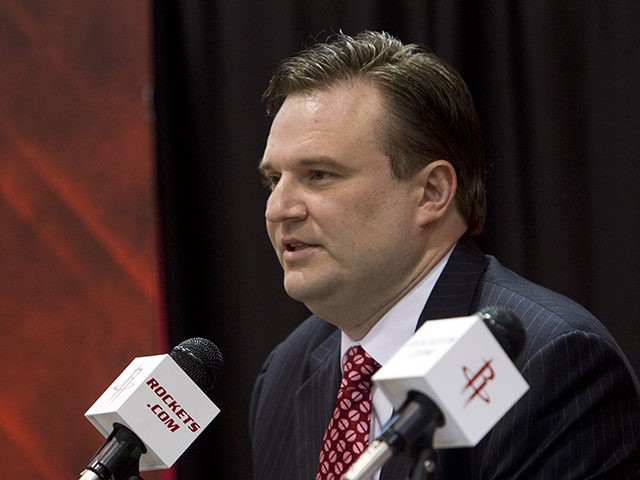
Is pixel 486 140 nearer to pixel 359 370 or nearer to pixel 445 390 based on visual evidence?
pixel 359 370

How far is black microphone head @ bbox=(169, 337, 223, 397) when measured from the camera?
1.46 meters

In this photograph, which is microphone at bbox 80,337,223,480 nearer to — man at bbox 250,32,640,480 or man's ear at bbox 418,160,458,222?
man at bbox 250,32,640,480

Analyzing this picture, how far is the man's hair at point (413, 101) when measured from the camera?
184cm

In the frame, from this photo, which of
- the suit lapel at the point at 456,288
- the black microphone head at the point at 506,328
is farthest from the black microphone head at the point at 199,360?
the black microphone head at the point at 506,328

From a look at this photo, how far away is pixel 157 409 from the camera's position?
132cm

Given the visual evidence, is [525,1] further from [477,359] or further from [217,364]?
[477,359]

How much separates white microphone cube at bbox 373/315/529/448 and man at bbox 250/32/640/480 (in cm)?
50

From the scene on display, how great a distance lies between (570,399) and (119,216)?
157cm

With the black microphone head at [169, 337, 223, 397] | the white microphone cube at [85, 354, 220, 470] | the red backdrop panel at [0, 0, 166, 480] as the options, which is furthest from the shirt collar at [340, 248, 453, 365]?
the red backdrop panel at [0, 0, 166, 480]

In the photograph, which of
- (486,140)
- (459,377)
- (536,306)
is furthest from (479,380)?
(486,140)

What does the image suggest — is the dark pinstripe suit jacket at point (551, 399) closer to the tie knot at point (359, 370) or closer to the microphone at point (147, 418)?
the tie knot at point (359, 370)

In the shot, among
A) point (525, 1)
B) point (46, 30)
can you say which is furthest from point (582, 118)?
point (46, 30)

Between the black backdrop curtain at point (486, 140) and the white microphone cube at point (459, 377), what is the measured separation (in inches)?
54.6

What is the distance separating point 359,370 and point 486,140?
85 cm
